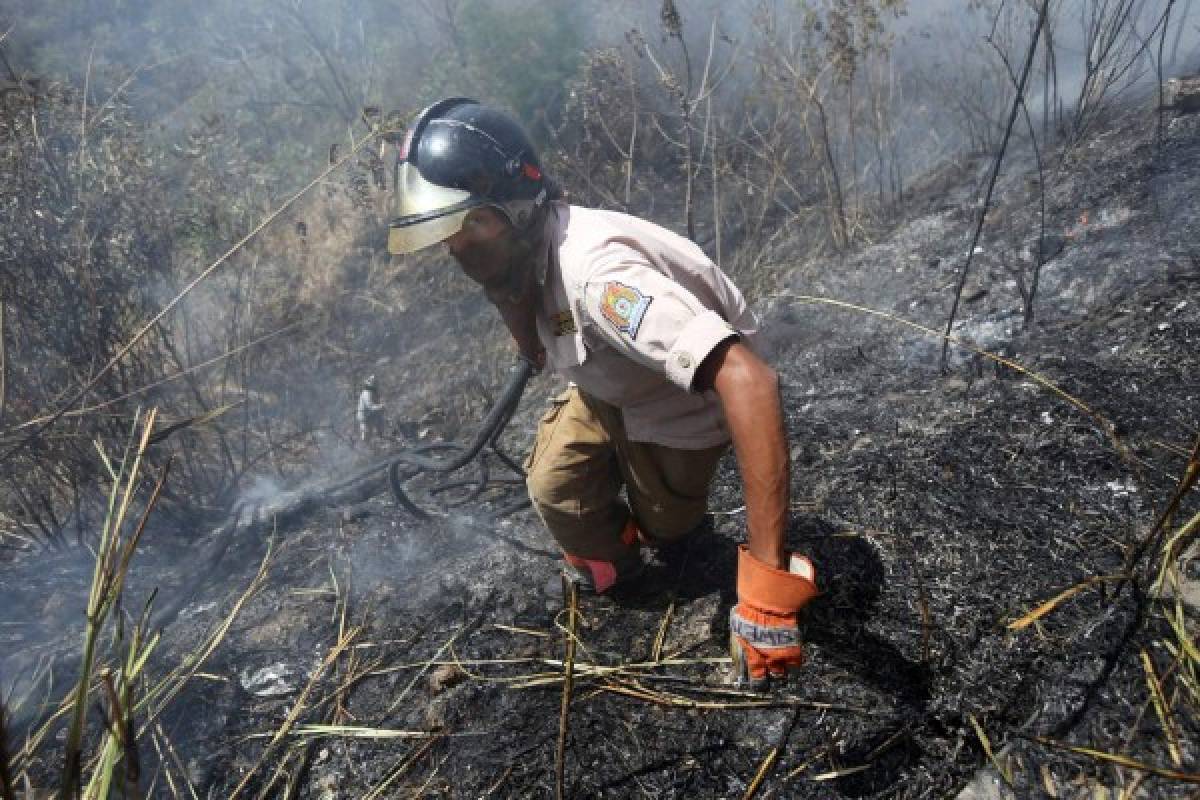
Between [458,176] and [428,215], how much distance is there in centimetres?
14

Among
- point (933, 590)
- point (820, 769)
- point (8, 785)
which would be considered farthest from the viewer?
point (933, 590)

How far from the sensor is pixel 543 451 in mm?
2775

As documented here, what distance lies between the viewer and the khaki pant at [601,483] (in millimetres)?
2580

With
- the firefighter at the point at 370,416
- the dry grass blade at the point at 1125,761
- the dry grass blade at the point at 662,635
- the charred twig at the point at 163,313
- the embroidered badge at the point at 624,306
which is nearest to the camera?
the dry grass blade at the point at 1125,761

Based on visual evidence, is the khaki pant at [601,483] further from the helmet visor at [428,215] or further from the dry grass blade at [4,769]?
the dry grass blade at [4,769]

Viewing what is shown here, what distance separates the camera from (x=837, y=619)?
2240 millimetres

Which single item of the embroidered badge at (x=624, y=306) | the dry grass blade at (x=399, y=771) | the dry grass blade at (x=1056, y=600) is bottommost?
the dry grass blade at (x=399, y=771)

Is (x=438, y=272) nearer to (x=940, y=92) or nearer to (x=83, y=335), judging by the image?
(x=83, y=335)

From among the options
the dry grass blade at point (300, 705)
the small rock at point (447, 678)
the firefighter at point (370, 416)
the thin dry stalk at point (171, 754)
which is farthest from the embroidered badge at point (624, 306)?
the firefighter at point (370, 416)

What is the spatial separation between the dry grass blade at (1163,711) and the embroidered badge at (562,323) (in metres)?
1.64

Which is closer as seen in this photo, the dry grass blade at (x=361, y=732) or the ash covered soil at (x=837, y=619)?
the ash covered soil at (x=837, y=619)

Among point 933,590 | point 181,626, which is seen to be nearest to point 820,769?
point 933,590

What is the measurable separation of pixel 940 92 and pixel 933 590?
6079 mm

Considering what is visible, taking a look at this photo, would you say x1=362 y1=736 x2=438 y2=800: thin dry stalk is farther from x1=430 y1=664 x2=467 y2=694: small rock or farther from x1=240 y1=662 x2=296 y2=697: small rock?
x1=240 y1=662 x2=296 y2=697: small rock
